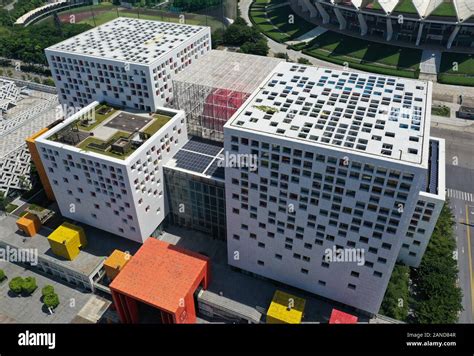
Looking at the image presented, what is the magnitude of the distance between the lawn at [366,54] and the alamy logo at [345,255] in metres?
94.8

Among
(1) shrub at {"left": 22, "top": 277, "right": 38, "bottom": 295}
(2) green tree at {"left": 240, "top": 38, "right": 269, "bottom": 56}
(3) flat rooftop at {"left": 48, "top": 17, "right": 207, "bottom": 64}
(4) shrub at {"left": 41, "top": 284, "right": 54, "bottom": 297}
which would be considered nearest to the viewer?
(4) shrub at {"left": 41, "top": 284, "right": 54, "bottom": 297}

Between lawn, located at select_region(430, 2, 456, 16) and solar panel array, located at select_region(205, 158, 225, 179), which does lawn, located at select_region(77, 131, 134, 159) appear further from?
lawn, located at select_region(430, 2, 456, 16)

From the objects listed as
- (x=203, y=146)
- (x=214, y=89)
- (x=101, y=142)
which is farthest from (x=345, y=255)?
(x=101, y=142)

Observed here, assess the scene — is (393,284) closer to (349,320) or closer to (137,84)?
(349,320)

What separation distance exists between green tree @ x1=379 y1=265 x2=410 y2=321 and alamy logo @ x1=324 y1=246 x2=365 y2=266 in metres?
11.9

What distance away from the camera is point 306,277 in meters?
58.9

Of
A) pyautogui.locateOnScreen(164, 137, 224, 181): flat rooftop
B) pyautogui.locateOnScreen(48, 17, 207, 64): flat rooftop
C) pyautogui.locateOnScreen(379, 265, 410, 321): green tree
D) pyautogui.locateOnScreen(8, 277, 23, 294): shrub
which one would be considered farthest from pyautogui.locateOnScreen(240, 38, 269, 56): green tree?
pyautogui.locateOnScreen(8, 277, 23, 294): shrub

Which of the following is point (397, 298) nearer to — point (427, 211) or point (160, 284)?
point (427, 211)

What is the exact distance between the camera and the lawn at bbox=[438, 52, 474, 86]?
4783 inches

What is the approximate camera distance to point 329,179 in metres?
47.9

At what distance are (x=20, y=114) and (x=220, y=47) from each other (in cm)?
8360

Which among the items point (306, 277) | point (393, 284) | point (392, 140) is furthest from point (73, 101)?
point (393, 284)

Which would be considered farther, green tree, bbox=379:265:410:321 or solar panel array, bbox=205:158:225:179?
solar panel array, bbox=205:158:225:179

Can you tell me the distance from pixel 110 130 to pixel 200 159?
17.6 m
